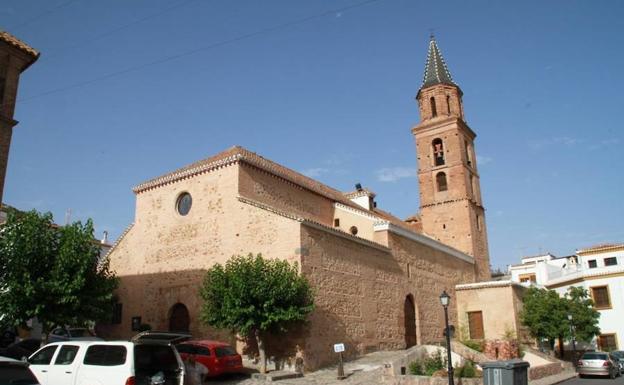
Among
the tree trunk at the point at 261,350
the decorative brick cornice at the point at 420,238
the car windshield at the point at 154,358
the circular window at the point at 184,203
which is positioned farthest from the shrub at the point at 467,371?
the circular window at the point at 184,203

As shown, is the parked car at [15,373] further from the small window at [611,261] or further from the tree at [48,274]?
the small window at [611,261]

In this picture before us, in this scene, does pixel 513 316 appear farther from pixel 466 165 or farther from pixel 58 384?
pixel 58 384

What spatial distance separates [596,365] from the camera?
68.9ft

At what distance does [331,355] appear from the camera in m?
19.1

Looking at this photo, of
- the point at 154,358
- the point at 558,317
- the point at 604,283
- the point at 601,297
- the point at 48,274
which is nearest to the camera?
the point at 154,358

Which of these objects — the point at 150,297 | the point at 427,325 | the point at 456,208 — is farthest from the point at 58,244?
the point at 456,208

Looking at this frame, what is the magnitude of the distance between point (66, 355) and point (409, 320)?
18.4 m

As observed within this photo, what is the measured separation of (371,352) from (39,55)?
16.8 meters

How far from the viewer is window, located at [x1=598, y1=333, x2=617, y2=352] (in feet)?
114

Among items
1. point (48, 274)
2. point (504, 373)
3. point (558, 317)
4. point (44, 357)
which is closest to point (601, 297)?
point (558, 317)

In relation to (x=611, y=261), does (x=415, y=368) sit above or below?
below

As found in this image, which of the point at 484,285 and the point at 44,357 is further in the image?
the point at 484,285

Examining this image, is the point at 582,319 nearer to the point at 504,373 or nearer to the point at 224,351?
the point at 504,373

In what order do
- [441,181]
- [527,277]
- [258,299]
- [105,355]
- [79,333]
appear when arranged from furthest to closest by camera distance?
[527,277], [441,181], [79,333], [258,299], [105,355]
